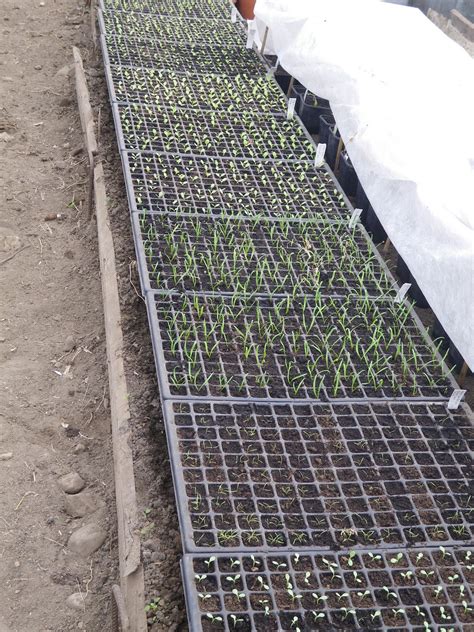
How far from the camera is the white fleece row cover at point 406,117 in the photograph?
12.2 ft

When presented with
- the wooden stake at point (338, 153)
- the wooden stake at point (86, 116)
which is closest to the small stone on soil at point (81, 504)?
the wooden stake at point (86, 116)

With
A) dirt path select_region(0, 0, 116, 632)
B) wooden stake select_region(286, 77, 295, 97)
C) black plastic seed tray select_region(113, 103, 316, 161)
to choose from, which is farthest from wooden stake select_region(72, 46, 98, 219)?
wooden stake select_region(286, 77, 295, 97)

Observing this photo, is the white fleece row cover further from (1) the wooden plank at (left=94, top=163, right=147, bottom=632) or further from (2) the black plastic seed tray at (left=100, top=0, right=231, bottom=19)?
(1) the wooden plank at (left=94, top=163, right=147, bottom=632)

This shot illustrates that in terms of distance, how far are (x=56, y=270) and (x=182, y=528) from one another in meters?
2.44

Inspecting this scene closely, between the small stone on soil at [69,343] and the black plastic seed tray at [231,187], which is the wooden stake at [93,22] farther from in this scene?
the small stone on soil at [69,343]

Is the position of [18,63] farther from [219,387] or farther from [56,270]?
[219,387]

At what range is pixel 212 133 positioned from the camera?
17.4 ft

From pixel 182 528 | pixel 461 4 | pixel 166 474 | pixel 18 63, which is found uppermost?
pixel 461 4

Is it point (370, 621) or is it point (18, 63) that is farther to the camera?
point (18, 63)

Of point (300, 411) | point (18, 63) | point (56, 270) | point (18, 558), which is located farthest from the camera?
point (18, 63)

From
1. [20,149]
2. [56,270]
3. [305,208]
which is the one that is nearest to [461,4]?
[305,208]

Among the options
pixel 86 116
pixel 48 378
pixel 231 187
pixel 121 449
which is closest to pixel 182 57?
pixel 86 116

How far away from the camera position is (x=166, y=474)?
3098 mm

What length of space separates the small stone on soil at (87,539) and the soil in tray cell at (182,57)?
13.9 feet
